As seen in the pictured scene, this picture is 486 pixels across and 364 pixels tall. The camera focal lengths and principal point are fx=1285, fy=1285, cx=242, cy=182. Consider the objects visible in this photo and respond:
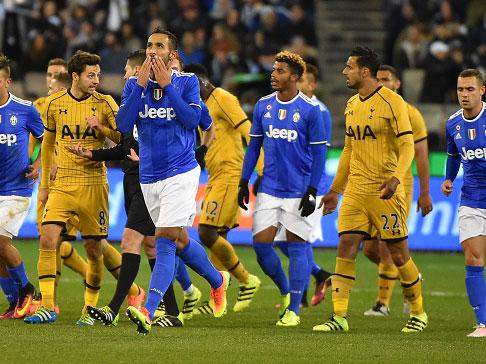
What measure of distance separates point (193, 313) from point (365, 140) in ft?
8.64

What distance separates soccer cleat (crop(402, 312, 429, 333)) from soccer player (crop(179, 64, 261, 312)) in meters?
2.10

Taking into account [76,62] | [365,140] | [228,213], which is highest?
[76,62]

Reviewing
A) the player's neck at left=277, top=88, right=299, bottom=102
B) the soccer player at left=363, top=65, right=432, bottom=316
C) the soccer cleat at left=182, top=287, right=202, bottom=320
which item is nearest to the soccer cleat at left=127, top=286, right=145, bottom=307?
the soccer cleat at left=182, top=287, right=202, bottom=320

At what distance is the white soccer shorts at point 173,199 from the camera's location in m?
10.3

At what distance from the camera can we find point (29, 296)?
462 inches

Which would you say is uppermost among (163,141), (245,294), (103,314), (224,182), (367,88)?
(367,88)

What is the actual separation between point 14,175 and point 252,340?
117 inches

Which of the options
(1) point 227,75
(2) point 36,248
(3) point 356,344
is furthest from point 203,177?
(3) point 356,344

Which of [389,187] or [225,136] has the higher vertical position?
[225,136]

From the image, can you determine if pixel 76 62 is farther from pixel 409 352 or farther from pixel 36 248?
pixel 36 248

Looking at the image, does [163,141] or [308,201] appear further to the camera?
[308,201]

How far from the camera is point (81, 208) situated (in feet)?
36.8

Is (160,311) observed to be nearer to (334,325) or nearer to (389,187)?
(334,325)

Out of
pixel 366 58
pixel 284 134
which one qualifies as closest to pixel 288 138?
pixel 284 134
